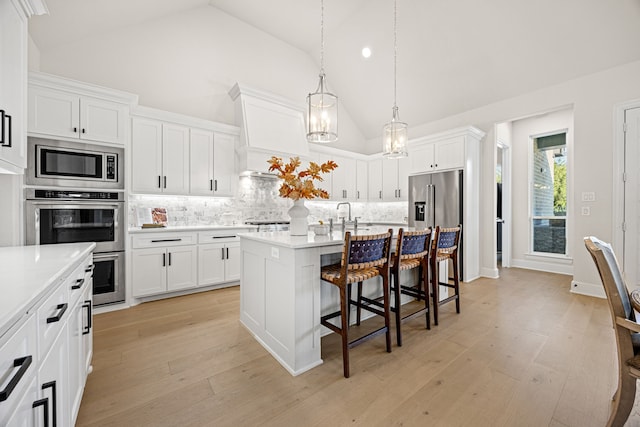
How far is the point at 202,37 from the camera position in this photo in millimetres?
4594

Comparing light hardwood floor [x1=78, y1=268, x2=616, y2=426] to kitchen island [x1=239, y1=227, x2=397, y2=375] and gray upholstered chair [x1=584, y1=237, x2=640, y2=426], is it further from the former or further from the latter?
gray upholstered chair [x1=584, y1=237, x2=640, y2=426]

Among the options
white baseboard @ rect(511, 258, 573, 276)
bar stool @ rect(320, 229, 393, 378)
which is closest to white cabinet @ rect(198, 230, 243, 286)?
bar stool @ rect(320, 229, 393, 378)

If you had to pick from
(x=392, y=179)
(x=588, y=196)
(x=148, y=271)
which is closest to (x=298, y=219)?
(x=148, y=271)

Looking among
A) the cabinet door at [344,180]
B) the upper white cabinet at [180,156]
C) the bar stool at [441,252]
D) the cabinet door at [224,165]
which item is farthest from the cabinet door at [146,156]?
the bar stool at [441,252]

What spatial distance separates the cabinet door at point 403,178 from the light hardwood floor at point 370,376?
3052 millimetres

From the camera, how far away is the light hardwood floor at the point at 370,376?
5.25 ft

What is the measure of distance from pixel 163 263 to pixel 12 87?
2395mm

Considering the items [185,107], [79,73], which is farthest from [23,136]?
[185,107]

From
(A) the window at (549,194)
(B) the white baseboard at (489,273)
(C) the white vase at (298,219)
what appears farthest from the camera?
(A) the window at (549,194)

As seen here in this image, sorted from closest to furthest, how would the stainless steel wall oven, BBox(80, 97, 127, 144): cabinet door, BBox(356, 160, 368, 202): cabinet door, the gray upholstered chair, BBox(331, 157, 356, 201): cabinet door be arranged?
1. the gray upholstered chair
2. the stainless steel wall oven
3. BBox(80, 97, 127, 144): cabinet door
4. BBox(331, 157, 356, 201): cabinet door
5. BBox(356, 160, 368, 202): cabinet door

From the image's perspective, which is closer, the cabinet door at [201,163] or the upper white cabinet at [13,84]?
the upper white cabinet at [13,84]

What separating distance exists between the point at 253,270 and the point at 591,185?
4.68 m

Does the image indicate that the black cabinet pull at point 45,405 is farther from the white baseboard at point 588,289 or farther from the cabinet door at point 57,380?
the white baseboard at point 588,289

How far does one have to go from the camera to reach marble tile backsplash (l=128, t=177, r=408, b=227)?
4.11 metres
